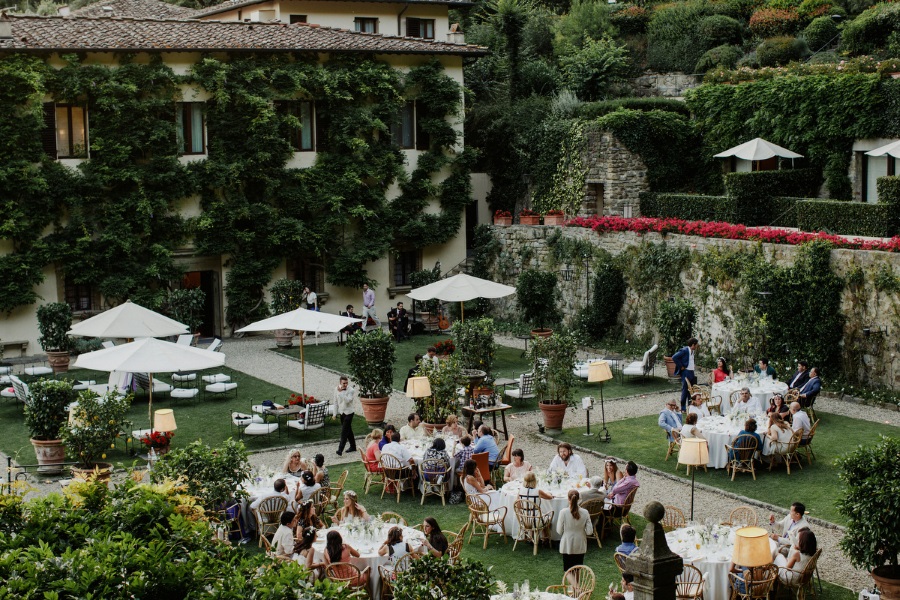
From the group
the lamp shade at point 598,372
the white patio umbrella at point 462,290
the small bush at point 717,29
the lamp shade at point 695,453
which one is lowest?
the lamp shade at point 695,453

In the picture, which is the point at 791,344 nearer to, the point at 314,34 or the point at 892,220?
the point at 892,220

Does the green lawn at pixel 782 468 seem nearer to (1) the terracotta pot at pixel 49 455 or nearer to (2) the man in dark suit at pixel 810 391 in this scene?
(2) the man in dark suit at pixel 810 391

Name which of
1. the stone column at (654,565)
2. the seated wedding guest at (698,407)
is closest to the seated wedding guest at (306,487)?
the seated wedding guest at (698,407)

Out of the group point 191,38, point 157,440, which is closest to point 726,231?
point 157,440

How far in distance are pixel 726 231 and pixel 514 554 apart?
12.8m

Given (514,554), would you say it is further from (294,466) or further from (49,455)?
(49,455)

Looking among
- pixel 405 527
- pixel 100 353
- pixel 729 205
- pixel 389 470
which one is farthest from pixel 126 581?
pixel 729 205

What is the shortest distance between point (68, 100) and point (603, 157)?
47.4ft

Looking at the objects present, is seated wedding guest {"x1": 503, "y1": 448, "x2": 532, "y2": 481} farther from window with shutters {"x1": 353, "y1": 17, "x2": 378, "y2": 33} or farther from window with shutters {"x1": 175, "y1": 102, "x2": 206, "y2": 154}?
window with shutters {"x1": 353, "y1": 17, "x2": 378, "y2": 33}

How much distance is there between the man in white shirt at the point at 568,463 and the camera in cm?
1479

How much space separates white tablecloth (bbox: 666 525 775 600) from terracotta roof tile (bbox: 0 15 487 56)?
65.7 feet

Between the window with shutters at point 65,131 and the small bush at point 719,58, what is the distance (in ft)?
Result: 64.8

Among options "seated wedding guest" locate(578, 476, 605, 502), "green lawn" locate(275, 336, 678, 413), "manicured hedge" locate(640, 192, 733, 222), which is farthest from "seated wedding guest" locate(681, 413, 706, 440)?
"manicured hedge" locate(640, 192, 733, 222)

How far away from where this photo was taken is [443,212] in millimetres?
32750
